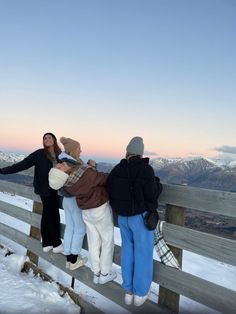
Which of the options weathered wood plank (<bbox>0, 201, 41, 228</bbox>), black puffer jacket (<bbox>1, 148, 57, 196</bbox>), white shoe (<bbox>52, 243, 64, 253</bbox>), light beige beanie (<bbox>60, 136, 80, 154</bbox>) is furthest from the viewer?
weathered wood plank (<bbox>0, 201, 41, 228</bbox>)

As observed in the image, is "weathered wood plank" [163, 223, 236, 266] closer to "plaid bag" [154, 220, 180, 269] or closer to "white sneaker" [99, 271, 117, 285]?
"plaid bag" [154, 220, 180, 269]

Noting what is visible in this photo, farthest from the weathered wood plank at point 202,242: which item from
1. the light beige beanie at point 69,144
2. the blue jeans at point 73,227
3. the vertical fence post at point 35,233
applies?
the vertical fence post at point 35,233

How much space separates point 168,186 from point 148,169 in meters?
0.38

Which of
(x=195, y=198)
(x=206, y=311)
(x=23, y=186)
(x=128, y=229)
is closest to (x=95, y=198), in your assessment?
(x=128, y=229)

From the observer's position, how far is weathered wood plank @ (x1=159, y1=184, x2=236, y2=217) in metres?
3.98

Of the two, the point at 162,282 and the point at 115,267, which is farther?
the point at 115,267

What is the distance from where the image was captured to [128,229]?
4801 mm

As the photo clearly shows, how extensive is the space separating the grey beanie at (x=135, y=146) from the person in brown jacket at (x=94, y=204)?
58cm

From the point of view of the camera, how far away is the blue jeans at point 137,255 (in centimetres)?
462

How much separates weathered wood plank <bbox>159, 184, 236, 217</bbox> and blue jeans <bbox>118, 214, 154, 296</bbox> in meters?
0.44

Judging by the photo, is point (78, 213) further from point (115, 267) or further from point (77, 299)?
point (115, 267)

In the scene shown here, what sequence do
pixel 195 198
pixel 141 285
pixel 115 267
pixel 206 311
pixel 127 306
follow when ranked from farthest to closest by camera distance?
pixel 115 267, pixel 206 311, pixel 127 306, pixel 141 285, pixel 195 198

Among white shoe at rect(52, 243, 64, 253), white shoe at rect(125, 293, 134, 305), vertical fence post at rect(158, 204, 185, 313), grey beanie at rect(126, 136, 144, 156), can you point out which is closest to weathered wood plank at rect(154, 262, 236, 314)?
vertical fence post at rect(158, 204, 185, 313)

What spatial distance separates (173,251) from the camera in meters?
4.68
